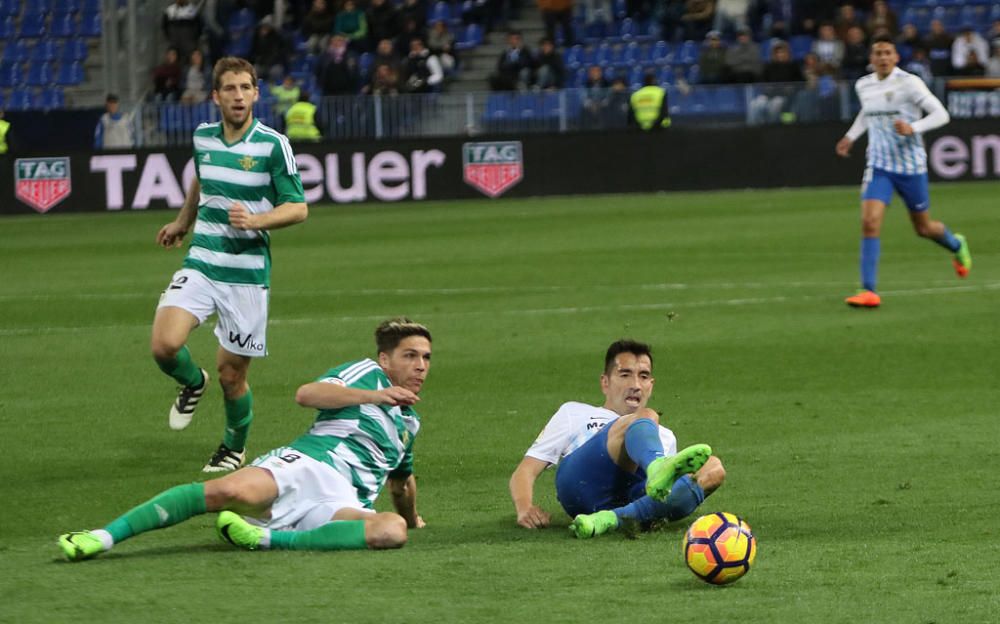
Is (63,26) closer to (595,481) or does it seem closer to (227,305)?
(227,305)

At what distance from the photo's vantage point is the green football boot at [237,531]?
21.5ft

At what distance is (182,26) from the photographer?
119 ft

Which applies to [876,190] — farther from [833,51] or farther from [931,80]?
[833,51]

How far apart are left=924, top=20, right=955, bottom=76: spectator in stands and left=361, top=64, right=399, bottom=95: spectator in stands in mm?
9710

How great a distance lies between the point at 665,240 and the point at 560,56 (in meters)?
12.4

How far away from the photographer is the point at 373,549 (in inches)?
262

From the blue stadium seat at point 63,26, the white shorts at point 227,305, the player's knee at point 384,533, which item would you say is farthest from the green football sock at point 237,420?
the blue stadium seat at point 63,26

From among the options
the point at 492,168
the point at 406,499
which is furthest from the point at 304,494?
the point at 492,168

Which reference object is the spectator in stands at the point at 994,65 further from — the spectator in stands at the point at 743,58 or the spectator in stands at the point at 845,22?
the spectator in stands at the point at 743,58

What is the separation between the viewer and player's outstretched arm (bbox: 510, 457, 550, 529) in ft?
23.7

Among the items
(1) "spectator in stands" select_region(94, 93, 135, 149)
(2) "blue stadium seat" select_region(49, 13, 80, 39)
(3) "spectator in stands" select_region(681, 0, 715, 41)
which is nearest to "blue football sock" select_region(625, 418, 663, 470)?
(1) "spectator in stands" select_region(94, 93, 135, 149)

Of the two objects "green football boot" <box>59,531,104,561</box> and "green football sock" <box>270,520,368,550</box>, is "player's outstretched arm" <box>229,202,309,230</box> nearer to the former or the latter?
"green football sock" <box>270,520,368,550</box>

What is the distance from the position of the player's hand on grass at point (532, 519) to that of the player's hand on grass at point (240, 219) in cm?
213

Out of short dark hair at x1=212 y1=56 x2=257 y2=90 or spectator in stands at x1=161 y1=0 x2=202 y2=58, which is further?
spectator in stands at x1=161 y1=0 x2=202 y2=58
